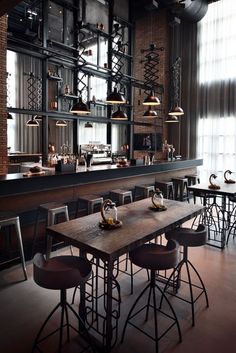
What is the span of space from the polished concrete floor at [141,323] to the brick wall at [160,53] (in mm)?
5448

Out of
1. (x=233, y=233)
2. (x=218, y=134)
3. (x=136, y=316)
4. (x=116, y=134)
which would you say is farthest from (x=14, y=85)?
(x=136, y=316)

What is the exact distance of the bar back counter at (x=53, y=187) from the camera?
330 centimetres

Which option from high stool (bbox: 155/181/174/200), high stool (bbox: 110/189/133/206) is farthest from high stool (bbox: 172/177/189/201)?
high stool (bbox: 110/189/133/206)

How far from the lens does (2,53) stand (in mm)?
4566

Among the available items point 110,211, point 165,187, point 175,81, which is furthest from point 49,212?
point 175,81

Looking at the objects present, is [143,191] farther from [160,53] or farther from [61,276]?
[160,53]

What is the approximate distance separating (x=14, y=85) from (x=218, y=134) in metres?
7.77

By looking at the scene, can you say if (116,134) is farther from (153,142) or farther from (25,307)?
(25,307)

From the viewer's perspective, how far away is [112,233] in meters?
2.10

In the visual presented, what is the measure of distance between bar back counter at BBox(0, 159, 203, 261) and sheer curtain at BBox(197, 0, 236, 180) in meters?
2.89

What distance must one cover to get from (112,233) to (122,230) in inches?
4.2

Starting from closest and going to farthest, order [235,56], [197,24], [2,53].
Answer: [2,53] < [235,56] < [197,24]

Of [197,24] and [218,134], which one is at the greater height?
[197,24]

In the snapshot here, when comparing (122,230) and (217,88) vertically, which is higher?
(217,88)
